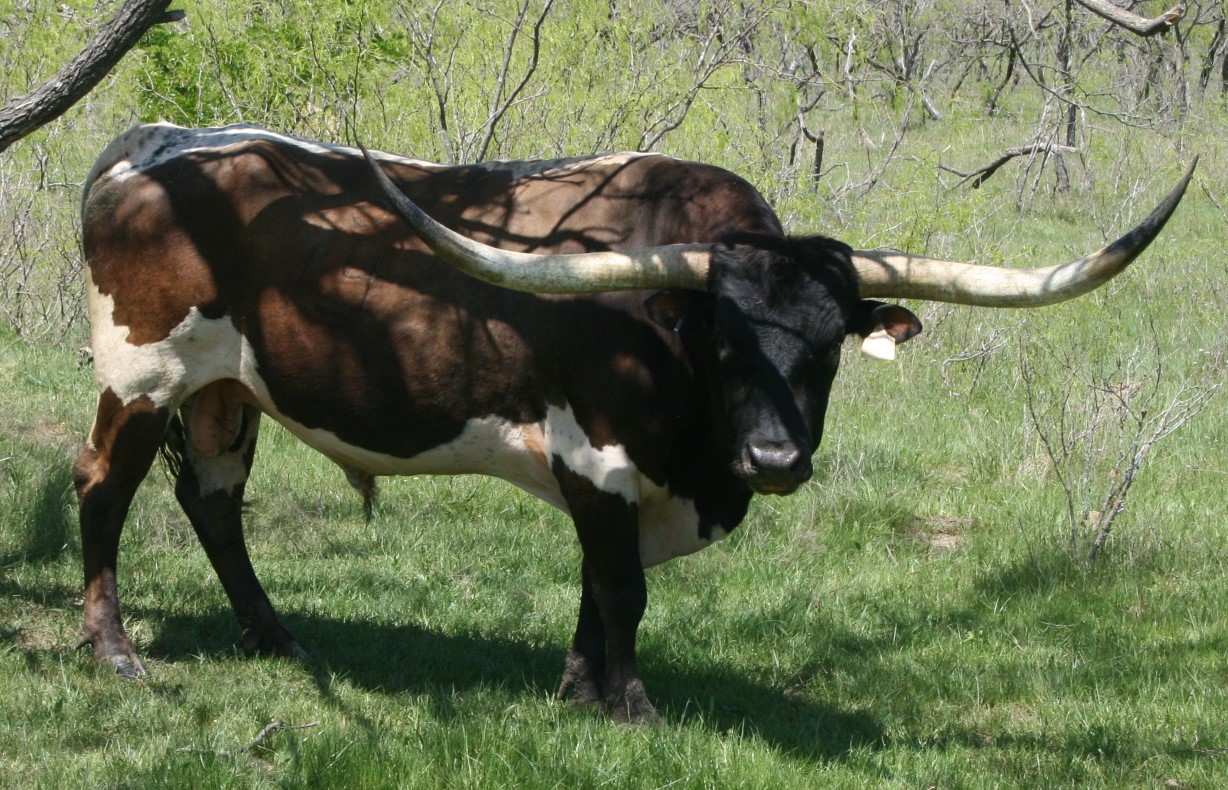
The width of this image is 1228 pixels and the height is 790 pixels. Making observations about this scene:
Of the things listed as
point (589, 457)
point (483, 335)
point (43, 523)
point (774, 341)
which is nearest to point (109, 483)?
point (43, 523)

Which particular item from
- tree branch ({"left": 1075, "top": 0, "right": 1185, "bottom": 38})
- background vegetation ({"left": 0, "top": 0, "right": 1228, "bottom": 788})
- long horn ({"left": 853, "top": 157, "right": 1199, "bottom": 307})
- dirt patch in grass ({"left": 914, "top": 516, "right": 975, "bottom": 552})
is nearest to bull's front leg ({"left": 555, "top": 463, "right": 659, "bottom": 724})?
background vegetation ({"left": 0, "top": 0, "right": 1228, "bottom": 788})

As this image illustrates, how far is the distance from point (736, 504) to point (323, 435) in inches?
65.0

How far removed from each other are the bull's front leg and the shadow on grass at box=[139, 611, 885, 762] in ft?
0.60

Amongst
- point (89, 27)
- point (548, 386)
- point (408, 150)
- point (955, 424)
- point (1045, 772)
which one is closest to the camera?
point (1045, 772)

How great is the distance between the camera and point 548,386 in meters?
4.89

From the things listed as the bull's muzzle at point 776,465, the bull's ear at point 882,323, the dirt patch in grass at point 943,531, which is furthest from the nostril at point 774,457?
the dirt patch in grass at point 943,531

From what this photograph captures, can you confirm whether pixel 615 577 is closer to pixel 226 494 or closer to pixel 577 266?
pixel 577 266

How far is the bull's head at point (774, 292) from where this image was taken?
14.1 feet

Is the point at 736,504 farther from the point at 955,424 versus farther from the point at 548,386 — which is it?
the point at 955,424

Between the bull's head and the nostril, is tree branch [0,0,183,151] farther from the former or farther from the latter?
the nostril

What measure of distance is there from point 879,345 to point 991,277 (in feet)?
1.48

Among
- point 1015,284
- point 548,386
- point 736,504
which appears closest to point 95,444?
point 548,386

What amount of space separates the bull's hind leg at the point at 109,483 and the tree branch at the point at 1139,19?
370 centimetres

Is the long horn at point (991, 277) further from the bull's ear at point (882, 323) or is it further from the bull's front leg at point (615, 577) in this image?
the bull's front leg at point (615, 577)
